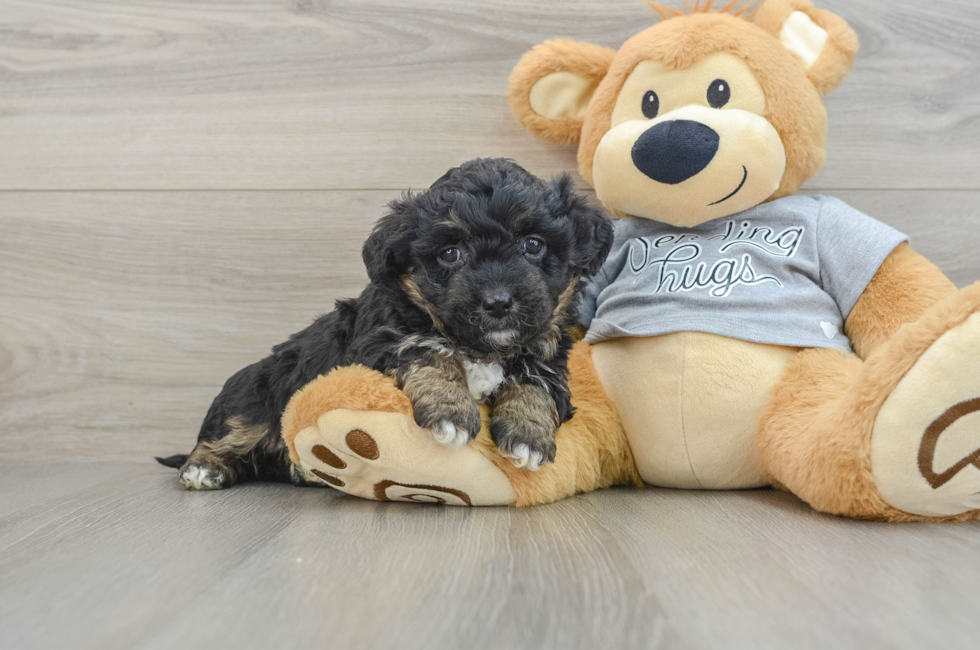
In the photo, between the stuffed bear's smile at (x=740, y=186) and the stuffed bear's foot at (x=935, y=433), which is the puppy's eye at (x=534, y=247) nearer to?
the stuffed bear's smile at (x=740, y=186)

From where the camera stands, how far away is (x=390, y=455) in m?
1.44

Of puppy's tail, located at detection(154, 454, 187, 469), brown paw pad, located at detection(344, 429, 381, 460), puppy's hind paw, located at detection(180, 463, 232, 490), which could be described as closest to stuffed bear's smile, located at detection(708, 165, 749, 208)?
brown paw pad, located at detection(344, 429, 381, 460)

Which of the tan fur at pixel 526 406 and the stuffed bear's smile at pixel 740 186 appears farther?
the stuffed bear's smile at pixel 740 186

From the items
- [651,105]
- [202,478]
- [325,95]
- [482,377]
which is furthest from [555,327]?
[325,95]

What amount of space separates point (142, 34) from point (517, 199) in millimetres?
1636

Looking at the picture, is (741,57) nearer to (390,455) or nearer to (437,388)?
(437,388)

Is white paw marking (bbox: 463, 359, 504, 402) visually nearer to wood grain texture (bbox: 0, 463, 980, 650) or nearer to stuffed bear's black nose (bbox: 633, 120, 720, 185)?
wood grain texture (bbox: 0, 463, 980, 650)

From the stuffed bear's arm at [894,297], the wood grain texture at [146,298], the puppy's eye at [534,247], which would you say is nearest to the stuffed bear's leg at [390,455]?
the puppy's eye at [534,247]

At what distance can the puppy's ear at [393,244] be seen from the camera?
155 cm

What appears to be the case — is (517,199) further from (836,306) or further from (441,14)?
(441,14)

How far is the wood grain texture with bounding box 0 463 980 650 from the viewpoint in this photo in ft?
2.84

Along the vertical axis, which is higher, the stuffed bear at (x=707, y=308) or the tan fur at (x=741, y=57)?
→ the tan fur at (x=741, y=57)

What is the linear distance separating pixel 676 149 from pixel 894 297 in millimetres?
622

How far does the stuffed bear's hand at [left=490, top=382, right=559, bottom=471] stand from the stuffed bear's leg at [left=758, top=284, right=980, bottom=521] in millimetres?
515
